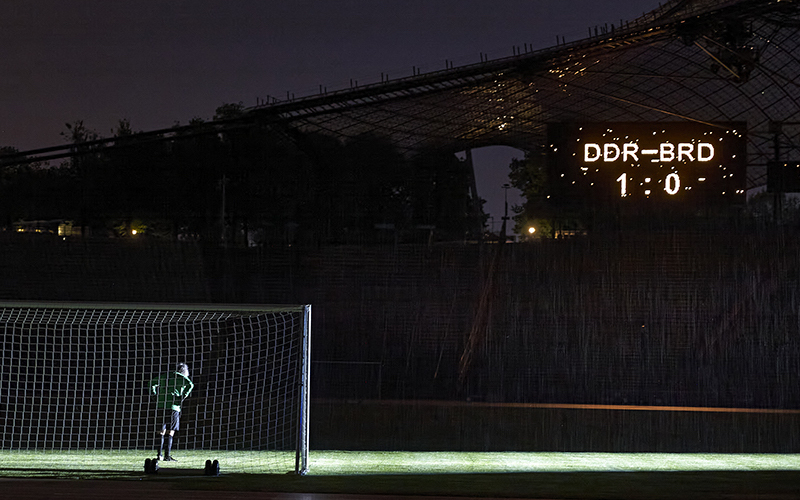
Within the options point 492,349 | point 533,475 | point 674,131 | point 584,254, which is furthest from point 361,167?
point 533,475

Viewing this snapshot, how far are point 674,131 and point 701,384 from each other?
5921mm

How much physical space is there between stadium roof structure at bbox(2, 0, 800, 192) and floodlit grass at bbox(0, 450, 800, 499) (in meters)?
16.1

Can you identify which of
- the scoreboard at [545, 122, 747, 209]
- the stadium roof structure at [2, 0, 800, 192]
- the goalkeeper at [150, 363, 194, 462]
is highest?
the stadium roof structure at [2, 0, 800, 192]

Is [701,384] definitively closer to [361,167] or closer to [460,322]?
[460,322]

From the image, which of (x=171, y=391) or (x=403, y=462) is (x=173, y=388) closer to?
(x=171, y=391)

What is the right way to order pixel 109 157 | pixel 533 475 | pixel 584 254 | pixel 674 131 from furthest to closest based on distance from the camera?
pixel 109 157, pixel 584 254, pixel 674 131, pixel 533 475

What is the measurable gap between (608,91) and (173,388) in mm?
25554

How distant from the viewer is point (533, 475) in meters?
8.62

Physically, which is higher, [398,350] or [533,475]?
[398,350]

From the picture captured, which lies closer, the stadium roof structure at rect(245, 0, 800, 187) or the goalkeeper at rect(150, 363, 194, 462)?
the goalkeeper at rect(150, 363, 194, 462)

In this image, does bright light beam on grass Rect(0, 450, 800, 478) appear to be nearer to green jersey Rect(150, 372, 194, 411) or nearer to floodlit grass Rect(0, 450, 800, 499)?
floodlit grass Rect(0, 450, 800, 499)

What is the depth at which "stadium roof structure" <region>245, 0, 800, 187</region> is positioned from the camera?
2583 centimetres

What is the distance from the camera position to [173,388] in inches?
374

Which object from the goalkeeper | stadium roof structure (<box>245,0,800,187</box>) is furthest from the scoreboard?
the goalkeeper
